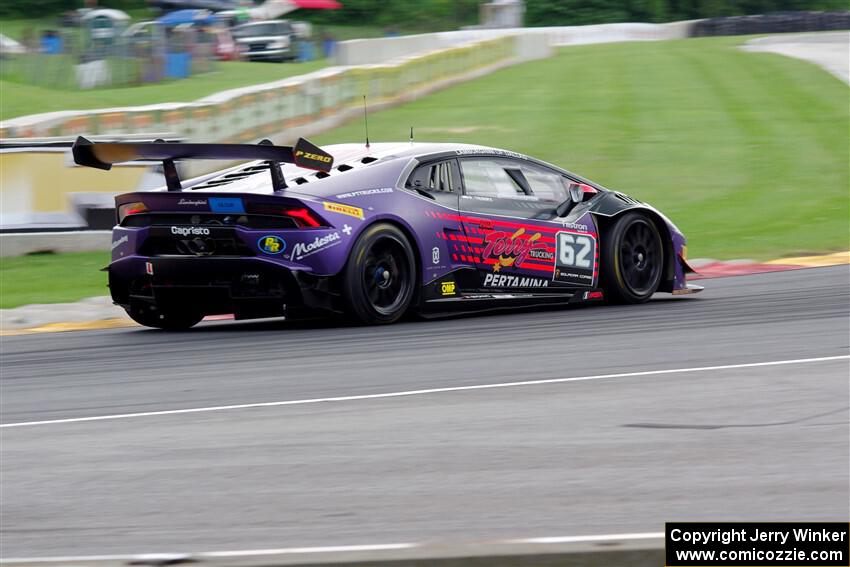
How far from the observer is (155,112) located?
19.2 metres

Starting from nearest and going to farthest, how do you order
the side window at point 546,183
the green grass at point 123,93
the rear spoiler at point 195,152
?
the rear spoiler at point 195,152 → the side window at point 546,183 → the green grass at point 123,93

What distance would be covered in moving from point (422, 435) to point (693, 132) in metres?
19.8

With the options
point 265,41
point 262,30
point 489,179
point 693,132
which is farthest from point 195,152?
point 262,30

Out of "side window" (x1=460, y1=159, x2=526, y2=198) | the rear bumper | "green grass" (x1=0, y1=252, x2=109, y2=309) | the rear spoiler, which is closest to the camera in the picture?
the rear spoiler

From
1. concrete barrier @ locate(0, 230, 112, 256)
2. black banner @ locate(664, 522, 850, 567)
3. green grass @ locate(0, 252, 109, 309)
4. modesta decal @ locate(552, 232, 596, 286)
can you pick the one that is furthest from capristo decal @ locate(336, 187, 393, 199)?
concrete barrier @ locate(0, 230, 112, 256)

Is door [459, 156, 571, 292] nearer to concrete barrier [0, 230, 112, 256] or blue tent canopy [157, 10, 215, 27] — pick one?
concrete barrier [0, 230, 112, 256]

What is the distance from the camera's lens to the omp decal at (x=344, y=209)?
891cm

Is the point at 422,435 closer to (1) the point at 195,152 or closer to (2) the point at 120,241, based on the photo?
(1) the point at 195,152

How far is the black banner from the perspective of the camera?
142 inches

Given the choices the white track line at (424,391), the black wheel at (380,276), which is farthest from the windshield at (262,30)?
the white track line at (424,391)

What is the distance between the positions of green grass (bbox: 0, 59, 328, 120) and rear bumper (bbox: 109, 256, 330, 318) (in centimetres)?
1724

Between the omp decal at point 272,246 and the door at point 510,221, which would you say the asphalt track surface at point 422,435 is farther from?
the omp decal at point 272,246

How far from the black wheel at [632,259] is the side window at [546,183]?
468mm

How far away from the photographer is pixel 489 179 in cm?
990
